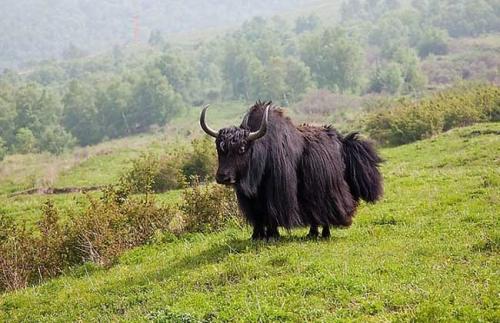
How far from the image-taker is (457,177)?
56.2 feet

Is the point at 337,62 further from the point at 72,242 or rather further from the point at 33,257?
the point at 33,257

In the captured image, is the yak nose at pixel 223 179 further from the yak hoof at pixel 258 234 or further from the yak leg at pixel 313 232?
the yak leg at pixel 313 232

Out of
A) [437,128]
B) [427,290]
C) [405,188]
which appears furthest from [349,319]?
[437,128]

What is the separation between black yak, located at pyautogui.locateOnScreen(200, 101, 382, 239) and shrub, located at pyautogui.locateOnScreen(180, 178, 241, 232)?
2881 millimetres

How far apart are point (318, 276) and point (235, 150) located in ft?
10.0

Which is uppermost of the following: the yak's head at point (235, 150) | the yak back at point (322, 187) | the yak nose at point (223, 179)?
the yak's head at point (235, 150)

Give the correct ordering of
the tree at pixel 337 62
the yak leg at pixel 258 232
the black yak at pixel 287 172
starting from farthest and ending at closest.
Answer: the tree at pixel 337 62 < the yak leg at pixel 258 232 < the black yak at pixel 287 172

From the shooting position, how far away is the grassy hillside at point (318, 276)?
7.07m

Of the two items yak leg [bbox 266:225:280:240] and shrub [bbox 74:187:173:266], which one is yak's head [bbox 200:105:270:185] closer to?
yak leg [bbox 266:225:280:240]

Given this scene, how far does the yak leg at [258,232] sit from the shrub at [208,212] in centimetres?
299

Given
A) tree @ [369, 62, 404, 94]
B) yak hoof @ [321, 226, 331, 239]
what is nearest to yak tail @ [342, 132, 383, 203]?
yak hoof @ [321, 226, 331, 239]

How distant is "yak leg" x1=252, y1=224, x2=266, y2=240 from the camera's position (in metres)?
11.0

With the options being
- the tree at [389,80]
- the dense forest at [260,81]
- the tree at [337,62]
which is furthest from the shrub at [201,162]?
the tree at [337,62]

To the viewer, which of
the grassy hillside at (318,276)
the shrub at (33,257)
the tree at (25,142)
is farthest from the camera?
the tree at (25,142)
